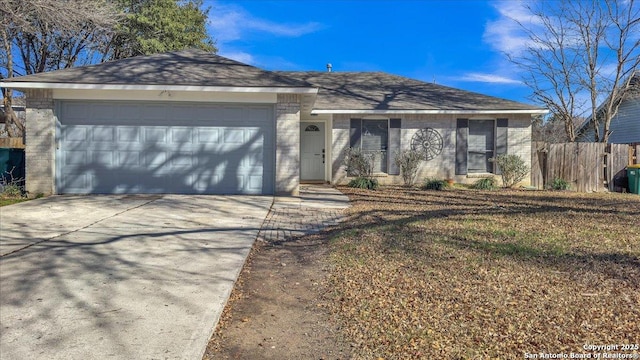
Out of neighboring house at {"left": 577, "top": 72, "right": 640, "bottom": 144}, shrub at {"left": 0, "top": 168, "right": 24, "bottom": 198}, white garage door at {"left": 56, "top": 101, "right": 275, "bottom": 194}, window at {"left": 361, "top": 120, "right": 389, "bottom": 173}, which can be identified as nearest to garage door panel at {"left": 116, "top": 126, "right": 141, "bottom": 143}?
white garage door at {"left": 56, "top": 101, "right": 275, "bottom": 194}

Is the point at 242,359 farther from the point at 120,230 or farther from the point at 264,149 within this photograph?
the point at 264,149

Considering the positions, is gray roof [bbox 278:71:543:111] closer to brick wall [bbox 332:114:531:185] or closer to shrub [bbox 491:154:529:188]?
brick wall [bbox 332:114:531:185]

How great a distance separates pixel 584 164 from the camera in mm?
15789

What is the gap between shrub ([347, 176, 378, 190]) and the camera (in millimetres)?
14578

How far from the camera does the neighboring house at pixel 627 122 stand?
66.6ft

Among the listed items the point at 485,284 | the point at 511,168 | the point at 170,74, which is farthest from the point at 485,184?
the point at 485,284

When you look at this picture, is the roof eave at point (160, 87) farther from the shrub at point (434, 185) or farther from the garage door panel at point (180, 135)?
the shrub at point (434, 185)

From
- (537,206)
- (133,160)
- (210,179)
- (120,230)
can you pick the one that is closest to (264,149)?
(210,179)

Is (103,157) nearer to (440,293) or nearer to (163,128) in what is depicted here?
(163,128)

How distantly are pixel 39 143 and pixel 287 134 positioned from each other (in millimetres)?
6158

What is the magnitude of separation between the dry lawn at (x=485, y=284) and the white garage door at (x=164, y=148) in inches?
181

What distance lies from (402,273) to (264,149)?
24.8ft

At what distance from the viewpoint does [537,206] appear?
10.2m

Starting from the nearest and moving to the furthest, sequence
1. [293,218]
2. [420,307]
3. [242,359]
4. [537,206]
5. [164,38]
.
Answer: [242,359] → [420,307] → [293,218] → [537,206] → [164,38]
